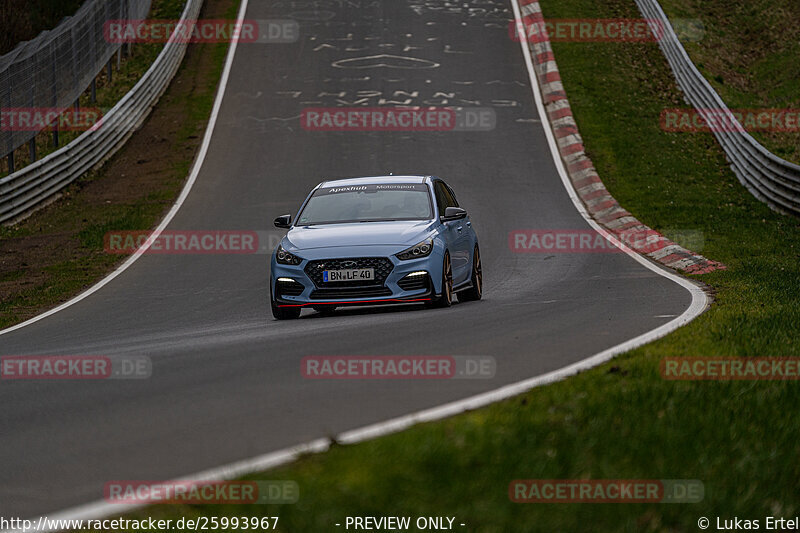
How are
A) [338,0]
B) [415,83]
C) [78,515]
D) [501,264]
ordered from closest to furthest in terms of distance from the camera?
[78,515]
[501,264]
[415,83]
[338,0]

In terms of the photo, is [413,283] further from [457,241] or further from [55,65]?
[55,65]

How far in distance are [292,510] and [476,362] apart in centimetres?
408

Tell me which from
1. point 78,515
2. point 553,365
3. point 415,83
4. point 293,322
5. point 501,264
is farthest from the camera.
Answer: point 415,83

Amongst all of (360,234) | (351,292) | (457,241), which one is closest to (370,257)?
(351,292)

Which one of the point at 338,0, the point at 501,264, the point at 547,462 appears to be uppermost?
the point at 338,0

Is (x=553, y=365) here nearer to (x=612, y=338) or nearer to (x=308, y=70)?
(x=612, y=338)

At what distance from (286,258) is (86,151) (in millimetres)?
16165

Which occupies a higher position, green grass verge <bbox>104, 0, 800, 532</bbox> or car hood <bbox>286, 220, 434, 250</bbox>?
green grass verge <bbox>104, 0, 800, 532</bbox>

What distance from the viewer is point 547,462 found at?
537 cm

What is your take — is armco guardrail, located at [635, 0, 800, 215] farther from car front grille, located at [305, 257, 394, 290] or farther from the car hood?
car front grille, located at [305, 257, 394, 290]

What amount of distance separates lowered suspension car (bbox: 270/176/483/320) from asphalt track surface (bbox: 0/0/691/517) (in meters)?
0.29

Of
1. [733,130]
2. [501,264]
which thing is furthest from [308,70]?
[501,264]

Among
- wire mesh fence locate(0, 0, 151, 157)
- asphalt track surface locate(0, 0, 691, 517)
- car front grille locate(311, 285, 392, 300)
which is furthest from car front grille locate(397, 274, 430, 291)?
wire mesh fence locate(0, 0, 151, 157)

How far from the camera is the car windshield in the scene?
14.3 meters
